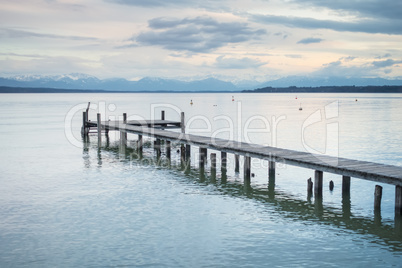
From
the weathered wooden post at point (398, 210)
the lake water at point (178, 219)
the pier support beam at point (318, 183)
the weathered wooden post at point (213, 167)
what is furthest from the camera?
the weathered wooden post at point (213, 167)

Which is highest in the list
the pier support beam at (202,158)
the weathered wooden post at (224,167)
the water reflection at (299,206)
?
the pier support beam at (202,158)

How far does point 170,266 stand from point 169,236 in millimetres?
1831

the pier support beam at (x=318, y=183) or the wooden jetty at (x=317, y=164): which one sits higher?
the wooden jetty at (x=317, y=164)

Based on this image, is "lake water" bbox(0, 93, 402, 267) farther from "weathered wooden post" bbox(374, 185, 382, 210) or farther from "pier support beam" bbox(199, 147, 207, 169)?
"pier support beam" bbox(199, 147, 207, 169)

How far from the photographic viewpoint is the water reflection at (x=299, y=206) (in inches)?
456

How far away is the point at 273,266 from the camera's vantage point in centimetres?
932

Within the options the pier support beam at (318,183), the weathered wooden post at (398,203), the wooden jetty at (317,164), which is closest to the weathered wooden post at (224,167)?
the wooden jetty at (317,164)

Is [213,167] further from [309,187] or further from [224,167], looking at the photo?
[309,187]

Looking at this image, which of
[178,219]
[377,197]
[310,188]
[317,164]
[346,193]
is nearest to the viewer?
[178,219]

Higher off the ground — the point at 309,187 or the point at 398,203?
the point at 398,203

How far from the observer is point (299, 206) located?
13906 millimetres

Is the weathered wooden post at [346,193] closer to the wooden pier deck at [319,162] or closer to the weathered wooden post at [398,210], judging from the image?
the wooden pier deck at [319,162]

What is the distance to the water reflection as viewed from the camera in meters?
11.6

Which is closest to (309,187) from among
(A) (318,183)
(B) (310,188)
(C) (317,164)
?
(B) (310,188)
